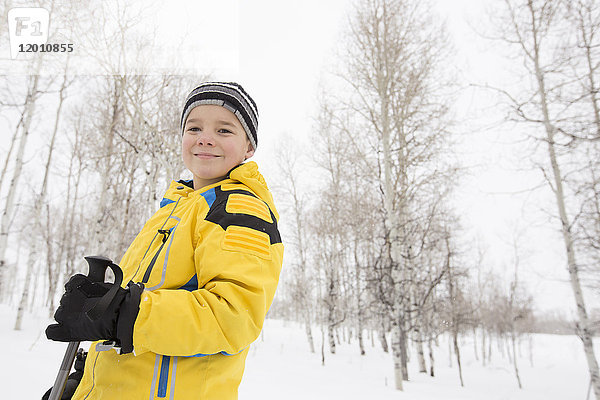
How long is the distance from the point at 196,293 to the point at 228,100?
0.74 m

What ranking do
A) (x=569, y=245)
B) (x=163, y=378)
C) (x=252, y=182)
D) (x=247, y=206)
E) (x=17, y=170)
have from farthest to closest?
(x=17, y=170) → (x=569, y=245) → (x=252, y=182) → (x=247, y=206) → (x=163, y=378)

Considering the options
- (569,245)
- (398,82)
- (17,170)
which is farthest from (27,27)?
(569,245)

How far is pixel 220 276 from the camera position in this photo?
799 mm

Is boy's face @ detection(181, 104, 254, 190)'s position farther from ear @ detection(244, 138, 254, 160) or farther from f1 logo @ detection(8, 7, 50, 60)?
f1 logo @ detection(8, 7, 50, 60)

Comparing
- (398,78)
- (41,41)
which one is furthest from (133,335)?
(41,41)

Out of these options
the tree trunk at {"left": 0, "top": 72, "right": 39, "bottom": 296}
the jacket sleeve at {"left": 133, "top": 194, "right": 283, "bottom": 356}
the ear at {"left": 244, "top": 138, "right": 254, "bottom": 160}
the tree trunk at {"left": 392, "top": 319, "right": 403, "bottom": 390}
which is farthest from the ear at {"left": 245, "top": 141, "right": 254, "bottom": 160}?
the tree trunk at {"left": 0, "top": 72, "right": 39, "bottom": 296}

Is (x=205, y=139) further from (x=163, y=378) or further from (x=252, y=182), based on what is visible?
(x=163, y=378)

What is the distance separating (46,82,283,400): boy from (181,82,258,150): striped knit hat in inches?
0.6

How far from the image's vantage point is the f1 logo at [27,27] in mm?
8391

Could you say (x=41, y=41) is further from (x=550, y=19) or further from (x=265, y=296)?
(x=550, y=19)

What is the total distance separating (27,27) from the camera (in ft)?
28.3

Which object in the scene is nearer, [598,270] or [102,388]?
[102,388]

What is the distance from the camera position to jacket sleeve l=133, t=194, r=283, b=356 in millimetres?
725

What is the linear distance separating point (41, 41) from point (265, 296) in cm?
1174
